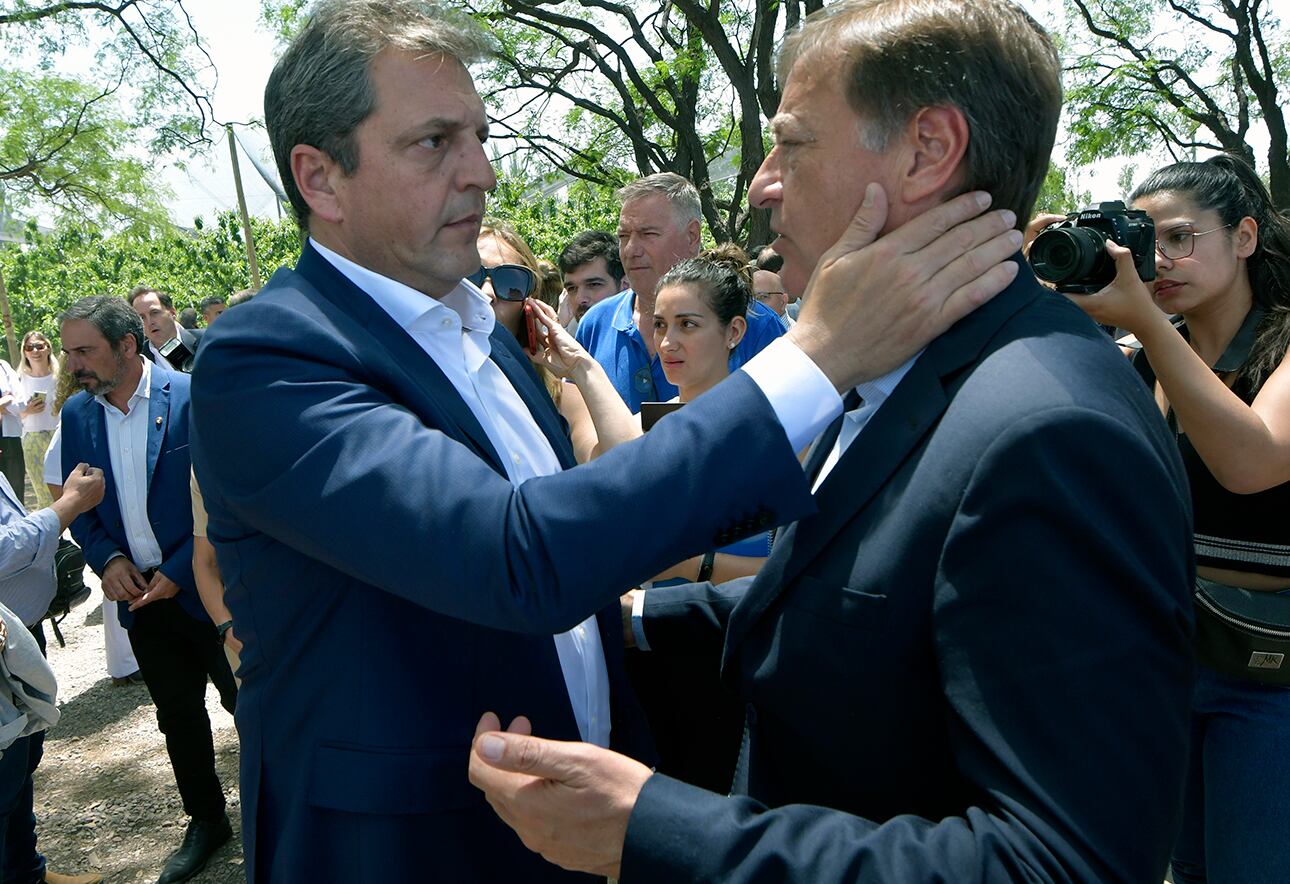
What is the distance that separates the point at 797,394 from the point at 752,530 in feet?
0.65

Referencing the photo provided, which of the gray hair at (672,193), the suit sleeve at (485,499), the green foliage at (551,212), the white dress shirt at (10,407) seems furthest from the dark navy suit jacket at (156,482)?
the green foliage at (551,212)

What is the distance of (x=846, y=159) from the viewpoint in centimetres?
141

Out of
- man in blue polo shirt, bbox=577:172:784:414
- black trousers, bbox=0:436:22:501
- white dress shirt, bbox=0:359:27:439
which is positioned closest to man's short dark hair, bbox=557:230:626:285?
man in blue polo shirt, bbox=577:172:784:414

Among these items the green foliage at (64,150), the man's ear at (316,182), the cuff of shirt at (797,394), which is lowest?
the cuff of shirt at (797,394)

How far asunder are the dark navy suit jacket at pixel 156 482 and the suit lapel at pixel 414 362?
320 cm

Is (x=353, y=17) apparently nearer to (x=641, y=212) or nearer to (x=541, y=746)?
(x=541, y=746)

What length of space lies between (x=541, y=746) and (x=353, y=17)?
1238 millimetres

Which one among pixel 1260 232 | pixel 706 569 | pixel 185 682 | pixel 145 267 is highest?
pixel 145 267

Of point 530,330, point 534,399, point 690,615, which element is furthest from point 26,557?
point 690,615

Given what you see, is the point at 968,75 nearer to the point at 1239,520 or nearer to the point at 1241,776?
the point at 1239,520

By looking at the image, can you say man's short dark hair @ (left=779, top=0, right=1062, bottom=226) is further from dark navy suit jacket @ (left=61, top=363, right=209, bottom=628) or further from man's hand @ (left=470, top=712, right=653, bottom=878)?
dark navy suit jacket @ (left=61, top=363, right=209, bottom=628)

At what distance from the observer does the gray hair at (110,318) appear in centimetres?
464

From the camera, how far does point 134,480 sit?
181 inches

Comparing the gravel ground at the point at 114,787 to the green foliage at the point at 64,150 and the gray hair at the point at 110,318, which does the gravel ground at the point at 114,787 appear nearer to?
the gray hair at the point at 110,318
